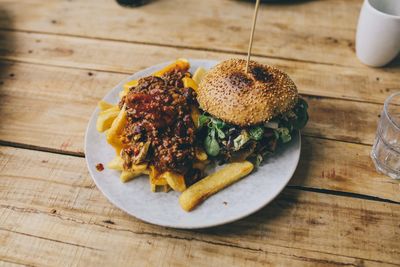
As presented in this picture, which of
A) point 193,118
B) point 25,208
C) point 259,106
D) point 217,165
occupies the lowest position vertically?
point 25,208

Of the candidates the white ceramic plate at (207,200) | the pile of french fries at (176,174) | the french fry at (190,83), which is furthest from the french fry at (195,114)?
the white ceramic plate at (207,200)

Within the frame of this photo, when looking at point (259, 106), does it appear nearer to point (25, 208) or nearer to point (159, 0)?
point (25, 208)

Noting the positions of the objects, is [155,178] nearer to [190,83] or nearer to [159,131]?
[159,131]

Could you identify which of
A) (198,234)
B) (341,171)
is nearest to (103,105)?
(198,234)

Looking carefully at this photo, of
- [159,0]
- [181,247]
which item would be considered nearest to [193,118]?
[181,247]

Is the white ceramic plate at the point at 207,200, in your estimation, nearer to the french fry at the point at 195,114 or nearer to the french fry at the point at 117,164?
the french fry at the point at 117,164

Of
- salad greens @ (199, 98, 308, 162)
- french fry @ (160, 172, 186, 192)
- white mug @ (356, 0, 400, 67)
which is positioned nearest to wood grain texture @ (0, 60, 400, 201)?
salad greens @ (199, 98, 308, 162)
